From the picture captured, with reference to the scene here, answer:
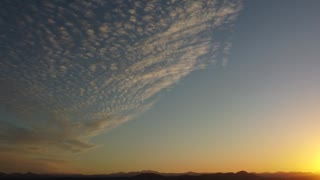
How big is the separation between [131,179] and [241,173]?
44.3 meters

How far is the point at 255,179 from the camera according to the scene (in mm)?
137375

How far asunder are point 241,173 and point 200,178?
27907 millimetres

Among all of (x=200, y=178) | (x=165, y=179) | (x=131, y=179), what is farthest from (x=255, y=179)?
(x=131, y=179)

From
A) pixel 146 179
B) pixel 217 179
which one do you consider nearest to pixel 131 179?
pixel 146 179

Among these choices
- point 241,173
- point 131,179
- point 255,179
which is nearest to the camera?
point 131,179

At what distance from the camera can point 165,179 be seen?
407ft

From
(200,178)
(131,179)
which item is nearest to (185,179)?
(200,178)

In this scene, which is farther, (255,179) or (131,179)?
(255,179)

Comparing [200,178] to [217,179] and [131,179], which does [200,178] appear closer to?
[217,179]

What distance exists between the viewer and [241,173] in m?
147

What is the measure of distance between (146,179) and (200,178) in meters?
16.5

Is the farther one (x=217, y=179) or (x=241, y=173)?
(x=241, y=173)

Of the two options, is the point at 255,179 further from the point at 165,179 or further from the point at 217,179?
the point at 165,179

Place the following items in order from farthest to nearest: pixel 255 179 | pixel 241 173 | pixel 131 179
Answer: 1. pixel 241 173
2. pixel 255 179
3. pixel 131 179
